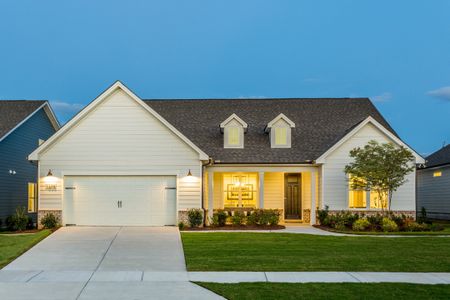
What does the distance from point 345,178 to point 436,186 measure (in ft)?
36.4

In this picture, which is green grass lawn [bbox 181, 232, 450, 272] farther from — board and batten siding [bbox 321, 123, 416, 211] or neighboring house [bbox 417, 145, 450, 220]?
neighboring house [bbox 417, 145, 450, 220]

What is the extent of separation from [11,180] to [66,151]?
228 inches

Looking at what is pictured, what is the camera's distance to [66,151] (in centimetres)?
2281

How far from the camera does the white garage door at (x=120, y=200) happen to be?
74.7ft

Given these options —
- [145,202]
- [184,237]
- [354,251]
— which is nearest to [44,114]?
[145,202]

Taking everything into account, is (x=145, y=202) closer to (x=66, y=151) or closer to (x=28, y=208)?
(x=66, y=151)

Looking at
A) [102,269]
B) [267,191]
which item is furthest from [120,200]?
[102,269]

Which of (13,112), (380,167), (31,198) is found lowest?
(31,198)

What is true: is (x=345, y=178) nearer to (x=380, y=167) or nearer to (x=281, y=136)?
(x=380, y=167)

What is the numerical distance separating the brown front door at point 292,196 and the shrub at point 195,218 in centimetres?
587

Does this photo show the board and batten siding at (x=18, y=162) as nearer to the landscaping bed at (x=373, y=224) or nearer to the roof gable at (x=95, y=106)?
the roof gable at (x=95, y=106)

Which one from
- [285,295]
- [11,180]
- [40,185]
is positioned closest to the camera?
[285,295]

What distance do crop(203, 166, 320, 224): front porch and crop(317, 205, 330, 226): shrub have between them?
124cm

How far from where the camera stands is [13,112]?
27.9 meters
